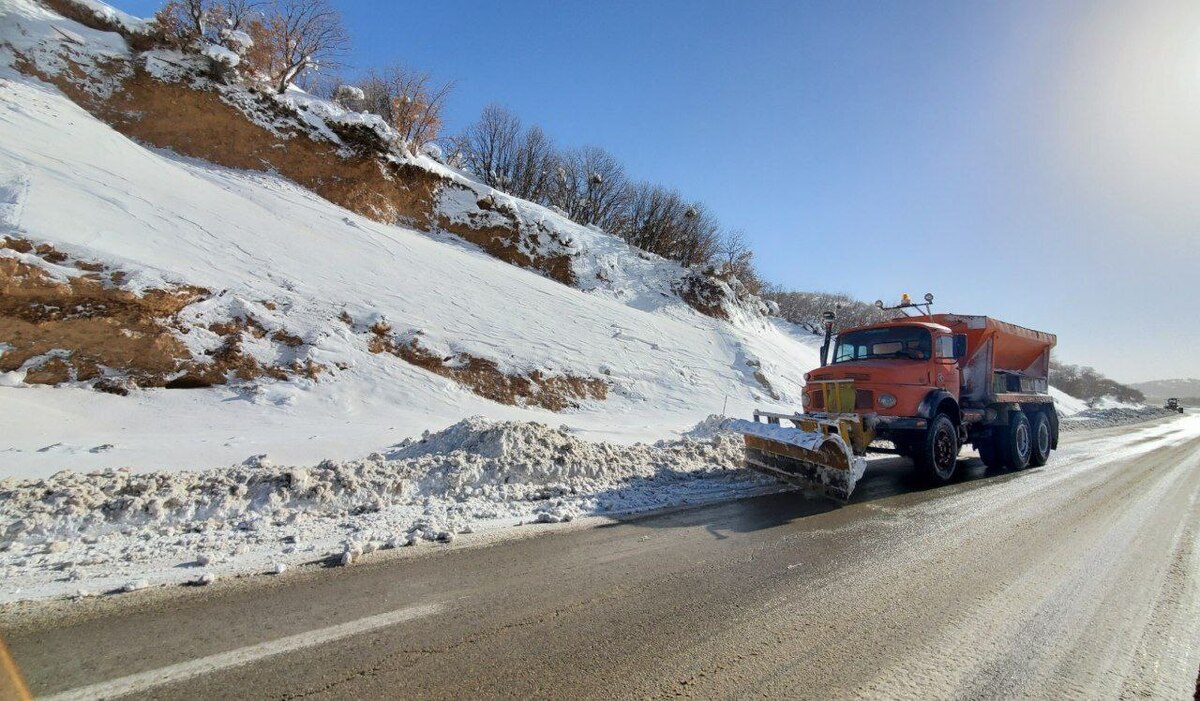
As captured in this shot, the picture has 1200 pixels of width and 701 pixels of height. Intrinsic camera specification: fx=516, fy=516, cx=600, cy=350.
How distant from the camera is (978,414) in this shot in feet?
30.3

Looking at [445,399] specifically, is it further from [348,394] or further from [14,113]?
[14,113]

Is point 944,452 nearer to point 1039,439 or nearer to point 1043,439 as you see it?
point 1039,439

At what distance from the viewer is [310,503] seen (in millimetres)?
5301

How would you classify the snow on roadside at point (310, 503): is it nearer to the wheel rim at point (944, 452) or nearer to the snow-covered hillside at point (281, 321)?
the snow-covered hillside at point (281, 321)

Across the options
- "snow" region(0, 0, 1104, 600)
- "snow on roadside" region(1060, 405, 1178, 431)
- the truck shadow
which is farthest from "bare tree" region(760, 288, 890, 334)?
the truck shadow

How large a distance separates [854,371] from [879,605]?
5157 millimetres

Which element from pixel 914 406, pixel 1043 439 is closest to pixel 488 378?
pixel 914 406

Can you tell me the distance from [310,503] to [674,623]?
4.00 meters

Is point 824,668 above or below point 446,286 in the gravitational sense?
below

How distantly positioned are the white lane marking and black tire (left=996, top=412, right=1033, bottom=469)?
1078 cm

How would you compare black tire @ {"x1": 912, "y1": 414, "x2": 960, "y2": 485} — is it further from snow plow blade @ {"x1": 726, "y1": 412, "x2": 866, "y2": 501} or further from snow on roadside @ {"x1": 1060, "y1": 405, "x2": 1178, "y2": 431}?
snow on roadside @ {"x1": 1060, "y1": 405, "x2": 1178, "y2": 431}

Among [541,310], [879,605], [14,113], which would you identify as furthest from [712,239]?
[879,605]

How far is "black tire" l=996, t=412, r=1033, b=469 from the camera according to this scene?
966 centimetres

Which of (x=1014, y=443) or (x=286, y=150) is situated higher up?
(x=286, y=150)
